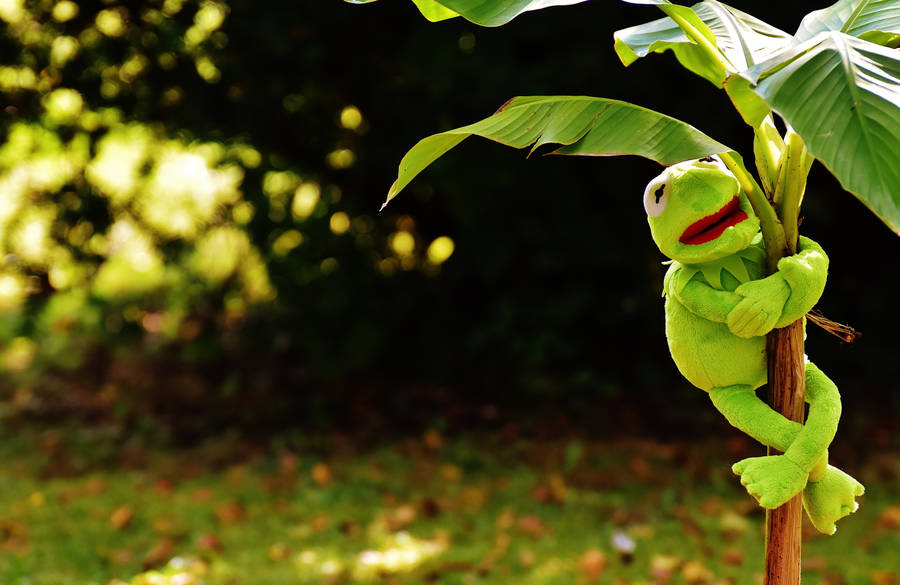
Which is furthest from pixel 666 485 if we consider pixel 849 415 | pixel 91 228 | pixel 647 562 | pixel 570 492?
pixel 91 228

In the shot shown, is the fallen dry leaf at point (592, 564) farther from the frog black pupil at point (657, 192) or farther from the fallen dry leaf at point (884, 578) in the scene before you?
the frog black pupil at point (657, 192)

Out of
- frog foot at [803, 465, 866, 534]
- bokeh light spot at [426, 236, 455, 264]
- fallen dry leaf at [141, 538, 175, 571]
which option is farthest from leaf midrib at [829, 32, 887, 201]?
bokeh light spot at [426, 236, 455, 264]

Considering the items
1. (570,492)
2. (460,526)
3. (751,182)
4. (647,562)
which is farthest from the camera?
(570,492)

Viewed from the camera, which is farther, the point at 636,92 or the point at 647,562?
the point at 636,92

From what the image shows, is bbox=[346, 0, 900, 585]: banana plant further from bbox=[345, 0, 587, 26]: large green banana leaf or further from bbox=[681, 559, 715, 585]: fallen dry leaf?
bbox=[681, 559, 715, 585]: fallen dry leaf

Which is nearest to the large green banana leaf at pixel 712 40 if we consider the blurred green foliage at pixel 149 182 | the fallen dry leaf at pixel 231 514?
the blurred green foliage at pixel 149 182

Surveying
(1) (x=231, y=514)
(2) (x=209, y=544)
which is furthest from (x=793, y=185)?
(1) (x=231, y=514)

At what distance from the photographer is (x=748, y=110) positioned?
5.30ft

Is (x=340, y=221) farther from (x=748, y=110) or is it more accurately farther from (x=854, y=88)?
(x=854, y=88)

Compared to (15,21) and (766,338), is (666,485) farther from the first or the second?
(15,21)

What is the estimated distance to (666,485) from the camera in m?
4.35

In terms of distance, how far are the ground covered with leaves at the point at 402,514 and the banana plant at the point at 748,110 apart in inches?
70.1

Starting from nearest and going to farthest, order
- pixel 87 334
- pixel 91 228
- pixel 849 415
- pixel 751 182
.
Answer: pixel 751 182 → pixel 91 228 → pixel 849 415 → pixel 87 334

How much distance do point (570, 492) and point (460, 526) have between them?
0.66 metres
